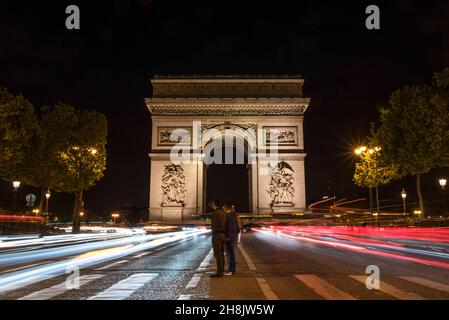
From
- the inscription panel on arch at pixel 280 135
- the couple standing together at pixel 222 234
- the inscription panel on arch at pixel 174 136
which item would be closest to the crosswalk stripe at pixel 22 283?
the couple standing together at pixel 222 234

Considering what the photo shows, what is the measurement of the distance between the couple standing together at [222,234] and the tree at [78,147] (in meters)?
27.1

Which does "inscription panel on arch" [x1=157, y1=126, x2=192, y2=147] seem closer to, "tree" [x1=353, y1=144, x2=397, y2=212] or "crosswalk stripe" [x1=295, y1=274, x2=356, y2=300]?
"tree" [x1=353, y1=144, x2=397, y2=212]

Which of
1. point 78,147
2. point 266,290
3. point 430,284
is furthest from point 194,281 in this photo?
point 78,147

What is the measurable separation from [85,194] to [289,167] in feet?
120

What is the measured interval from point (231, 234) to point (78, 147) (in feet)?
92.3

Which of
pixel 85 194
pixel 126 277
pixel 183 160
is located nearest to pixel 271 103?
pixel 183 160

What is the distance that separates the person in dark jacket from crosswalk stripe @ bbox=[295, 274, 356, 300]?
4.41ft

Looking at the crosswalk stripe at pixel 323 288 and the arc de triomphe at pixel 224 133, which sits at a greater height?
the arc de triomphe at pixel 224 133

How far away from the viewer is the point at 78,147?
3569 cm

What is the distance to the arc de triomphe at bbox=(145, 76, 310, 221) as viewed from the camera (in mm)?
48250

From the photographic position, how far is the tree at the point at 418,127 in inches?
1112

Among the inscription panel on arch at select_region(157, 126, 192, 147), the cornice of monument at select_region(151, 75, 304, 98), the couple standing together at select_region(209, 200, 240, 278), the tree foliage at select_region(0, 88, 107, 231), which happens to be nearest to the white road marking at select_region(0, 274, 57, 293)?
the couple standing together at select_region(209, 200, 240, 278)

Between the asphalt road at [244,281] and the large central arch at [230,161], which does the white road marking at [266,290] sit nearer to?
the asphalt road at [244,281]
